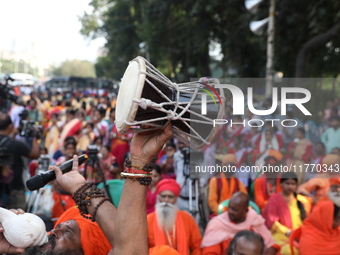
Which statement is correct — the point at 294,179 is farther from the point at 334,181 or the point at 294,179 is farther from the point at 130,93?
the point at 130,93

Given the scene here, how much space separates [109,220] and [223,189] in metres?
4.08

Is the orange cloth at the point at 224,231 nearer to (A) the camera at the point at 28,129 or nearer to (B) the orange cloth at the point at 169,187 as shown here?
(B) the orange cloth at the point at 169,187

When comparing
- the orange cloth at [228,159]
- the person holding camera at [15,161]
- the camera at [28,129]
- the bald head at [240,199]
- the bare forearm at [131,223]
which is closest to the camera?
the bare forearm at [131,223]

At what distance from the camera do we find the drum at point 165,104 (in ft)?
5.83

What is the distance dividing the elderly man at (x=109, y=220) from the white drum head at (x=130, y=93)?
13 centimetres

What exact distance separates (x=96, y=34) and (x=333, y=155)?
3443 centimetres

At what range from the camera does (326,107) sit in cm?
1139

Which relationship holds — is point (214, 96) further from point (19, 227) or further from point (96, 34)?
point (96, 34)

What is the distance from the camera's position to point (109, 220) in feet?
6.13

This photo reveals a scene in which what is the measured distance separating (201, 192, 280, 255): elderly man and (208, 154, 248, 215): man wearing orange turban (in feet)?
3.86

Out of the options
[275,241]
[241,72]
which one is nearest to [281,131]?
[275,241]

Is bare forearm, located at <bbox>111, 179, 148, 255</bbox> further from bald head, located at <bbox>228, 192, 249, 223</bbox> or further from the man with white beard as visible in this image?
the man with white beard

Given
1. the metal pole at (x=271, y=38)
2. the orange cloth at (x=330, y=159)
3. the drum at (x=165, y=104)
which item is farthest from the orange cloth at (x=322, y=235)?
the metal pole at (x=271, y=38)

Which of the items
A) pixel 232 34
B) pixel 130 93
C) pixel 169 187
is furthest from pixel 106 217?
pixel 232 34
